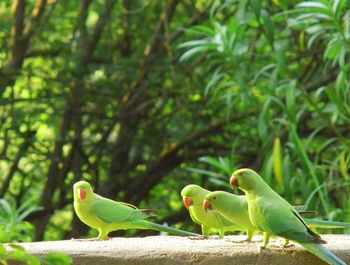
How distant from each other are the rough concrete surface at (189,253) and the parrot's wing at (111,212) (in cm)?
12

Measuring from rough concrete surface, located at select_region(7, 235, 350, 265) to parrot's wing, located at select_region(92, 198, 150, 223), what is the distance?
123mm

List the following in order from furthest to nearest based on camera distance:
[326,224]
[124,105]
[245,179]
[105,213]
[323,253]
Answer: [124,105] → [105,213] → [326,224] → [245,179] → [323,253]

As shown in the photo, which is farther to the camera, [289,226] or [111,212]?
[111,212]

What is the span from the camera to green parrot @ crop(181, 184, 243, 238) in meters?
3.00

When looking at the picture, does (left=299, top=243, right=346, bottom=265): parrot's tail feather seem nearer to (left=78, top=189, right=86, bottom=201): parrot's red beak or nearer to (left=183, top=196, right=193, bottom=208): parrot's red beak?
(left=183, top=196, right=193, bottom=208): parrot's red beak

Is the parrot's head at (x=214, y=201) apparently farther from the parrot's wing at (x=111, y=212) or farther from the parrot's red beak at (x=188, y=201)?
the parrot's wing at (x=111, y=212)

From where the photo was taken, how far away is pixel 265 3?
6.09 metres

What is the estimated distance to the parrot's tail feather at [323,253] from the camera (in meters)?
2.60

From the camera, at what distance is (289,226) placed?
265cm

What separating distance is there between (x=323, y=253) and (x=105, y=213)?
777mm

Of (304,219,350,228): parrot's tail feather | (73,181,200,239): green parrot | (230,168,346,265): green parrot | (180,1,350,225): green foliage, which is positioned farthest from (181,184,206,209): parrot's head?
(180,1,350,225): green foliage

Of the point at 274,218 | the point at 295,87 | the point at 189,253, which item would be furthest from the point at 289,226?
the point at 295,87

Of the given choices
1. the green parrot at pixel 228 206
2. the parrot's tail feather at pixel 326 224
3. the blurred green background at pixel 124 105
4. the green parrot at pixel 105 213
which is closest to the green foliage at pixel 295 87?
the blurred green background at pixel 124 105

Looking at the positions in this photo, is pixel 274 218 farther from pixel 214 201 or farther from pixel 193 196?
pixel 193 196
